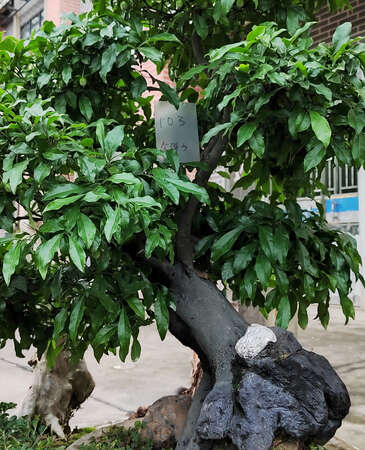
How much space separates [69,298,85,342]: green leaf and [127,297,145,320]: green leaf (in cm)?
13

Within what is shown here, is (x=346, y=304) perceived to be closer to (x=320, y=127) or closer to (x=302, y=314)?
(x=302, y=314)

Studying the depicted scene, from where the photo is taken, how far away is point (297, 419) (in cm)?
141

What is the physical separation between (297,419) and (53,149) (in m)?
0.94

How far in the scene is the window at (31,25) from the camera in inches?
388

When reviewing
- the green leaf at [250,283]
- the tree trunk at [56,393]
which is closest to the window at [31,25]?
the tree trunk at [56,393]

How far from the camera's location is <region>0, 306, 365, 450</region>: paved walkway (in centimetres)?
358

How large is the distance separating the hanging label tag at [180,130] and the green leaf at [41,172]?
56 centimetres

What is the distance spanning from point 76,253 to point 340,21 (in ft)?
15.1

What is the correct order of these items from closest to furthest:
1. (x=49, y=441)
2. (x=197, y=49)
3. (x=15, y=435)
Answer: (x=197, y=49)
(x=15, y=435)
(x=49, y=441)

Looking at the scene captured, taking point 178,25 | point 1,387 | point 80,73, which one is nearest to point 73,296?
point 80,73

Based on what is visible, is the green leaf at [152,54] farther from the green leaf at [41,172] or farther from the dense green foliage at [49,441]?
the dense green foliage at [49,441]

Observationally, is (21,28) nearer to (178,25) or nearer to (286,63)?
(178,25)

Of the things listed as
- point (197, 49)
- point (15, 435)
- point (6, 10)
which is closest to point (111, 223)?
point (197, 49)

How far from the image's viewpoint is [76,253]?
1165 mm
